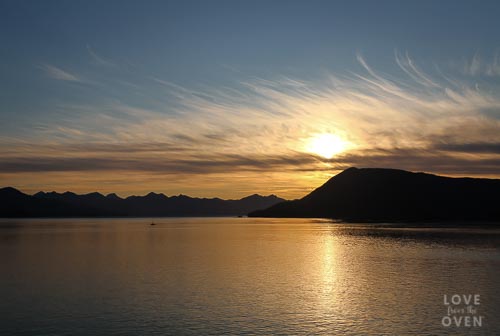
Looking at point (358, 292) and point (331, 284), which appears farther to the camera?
point (331, 284)

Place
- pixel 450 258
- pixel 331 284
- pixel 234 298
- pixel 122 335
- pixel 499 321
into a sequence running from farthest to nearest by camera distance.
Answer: pixel 450 258 < pixel 331 284 < pixel 234 298 < pixel 499 321 < pixel 122 335

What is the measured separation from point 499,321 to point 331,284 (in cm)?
2310

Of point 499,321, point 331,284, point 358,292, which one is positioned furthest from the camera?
point 331,284

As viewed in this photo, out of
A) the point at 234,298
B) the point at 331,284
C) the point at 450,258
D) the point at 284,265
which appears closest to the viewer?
the point at 234,298

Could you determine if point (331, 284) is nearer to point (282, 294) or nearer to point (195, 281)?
point (282, 294)

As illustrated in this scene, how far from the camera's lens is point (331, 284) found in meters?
58.9

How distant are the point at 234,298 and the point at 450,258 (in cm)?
5362

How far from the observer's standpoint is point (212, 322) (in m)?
38.9

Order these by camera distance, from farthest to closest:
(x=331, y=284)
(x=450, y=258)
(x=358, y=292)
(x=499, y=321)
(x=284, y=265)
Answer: (x=450, y=258)
(x=284, y=265)
(x=331, y=284)
(x=358, y=292)
(x=499, y=321)

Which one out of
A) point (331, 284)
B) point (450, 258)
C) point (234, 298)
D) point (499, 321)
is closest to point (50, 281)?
point (234, 298)

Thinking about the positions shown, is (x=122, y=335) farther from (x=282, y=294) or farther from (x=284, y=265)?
(x=284, y=265)

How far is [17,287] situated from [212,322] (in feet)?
97.5

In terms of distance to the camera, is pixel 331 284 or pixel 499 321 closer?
pixel 499 321

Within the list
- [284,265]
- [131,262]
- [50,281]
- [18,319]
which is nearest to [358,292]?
[284,265]
